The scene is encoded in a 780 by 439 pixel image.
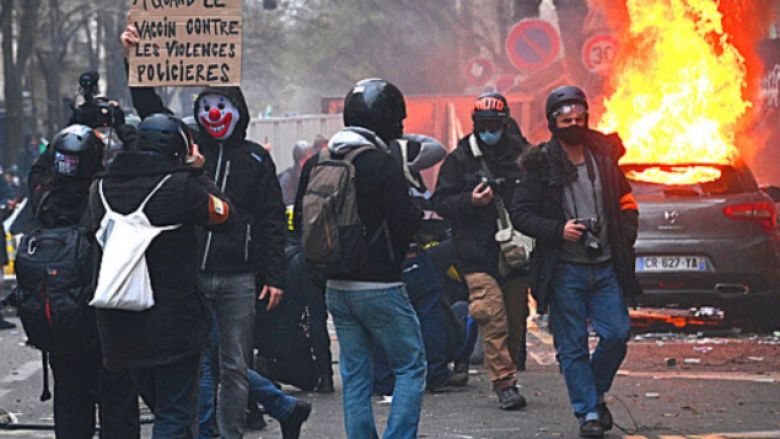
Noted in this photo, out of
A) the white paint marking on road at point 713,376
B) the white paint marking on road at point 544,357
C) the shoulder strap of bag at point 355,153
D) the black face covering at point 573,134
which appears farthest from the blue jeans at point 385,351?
the white paint marking on road at point 544,357

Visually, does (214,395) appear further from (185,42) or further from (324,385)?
(324,385)

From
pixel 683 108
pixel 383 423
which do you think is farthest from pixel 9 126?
pixel 383 423

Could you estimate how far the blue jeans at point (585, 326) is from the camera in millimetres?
7145

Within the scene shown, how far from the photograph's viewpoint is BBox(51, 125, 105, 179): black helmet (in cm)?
584

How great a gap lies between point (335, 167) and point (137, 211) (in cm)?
94

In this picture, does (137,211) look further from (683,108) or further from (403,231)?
(683,108)

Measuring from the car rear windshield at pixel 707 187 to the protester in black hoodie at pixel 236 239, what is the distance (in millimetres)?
6248

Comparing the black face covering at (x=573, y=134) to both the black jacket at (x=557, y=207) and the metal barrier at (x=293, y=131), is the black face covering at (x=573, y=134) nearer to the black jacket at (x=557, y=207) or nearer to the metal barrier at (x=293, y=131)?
the black jacket at (x=557, y=207)

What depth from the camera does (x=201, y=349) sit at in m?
5.37

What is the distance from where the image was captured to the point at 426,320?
873 centimetres

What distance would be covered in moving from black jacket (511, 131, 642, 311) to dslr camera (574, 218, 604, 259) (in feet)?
0.32

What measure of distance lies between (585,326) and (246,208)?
194 centimetres

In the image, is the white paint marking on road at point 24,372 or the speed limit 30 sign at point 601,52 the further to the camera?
the speed limit 30 sign at point 601,52

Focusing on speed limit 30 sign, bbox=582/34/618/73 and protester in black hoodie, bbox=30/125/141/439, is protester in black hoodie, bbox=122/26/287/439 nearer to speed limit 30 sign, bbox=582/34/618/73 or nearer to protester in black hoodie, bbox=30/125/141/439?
protester in black hoodie, bbox=30/125/141/439
